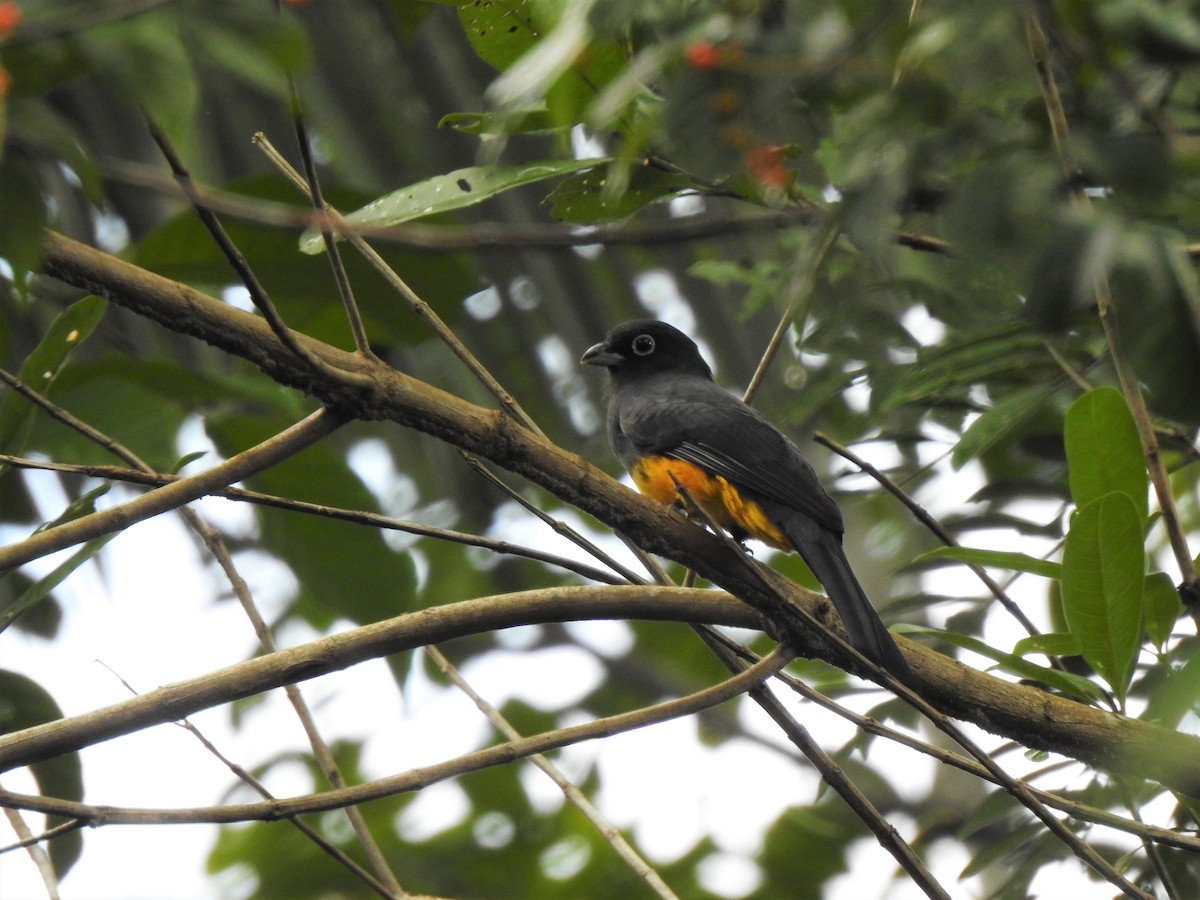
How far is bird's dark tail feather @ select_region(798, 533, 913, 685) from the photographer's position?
2463 millimetres

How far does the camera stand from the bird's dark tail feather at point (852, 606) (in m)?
2.46

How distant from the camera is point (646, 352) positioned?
496cm

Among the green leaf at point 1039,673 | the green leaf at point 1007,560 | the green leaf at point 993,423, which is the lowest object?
the green leaf at point 1039,673

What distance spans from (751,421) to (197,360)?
1635mm

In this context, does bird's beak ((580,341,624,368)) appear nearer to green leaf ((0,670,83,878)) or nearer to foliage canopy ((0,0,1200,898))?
foliage canopy ((0,0,1200,898))

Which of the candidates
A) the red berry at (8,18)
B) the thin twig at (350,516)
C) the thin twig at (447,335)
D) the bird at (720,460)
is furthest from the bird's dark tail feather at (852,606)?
the red berry at (8,18)

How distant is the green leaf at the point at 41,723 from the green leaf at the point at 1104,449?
6.60 feet

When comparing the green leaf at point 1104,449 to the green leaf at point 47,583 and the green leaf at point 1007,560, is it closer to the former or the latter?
the green leaf at point 1007,560

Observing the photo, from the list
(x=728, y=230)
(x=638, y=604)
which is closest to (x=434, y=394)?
(x=638, y=604)

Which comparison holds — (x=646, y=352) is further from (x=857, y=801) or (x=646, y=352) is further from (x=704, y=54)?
(x=704, y=54)

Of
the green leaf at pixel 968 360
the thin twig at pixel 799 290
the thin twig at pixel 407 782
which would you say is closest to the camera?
the thin twig at pixel 799 290

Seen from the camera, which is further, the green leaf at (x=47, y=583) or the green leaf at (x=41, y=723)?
the green leaf at (x=41, y=723)

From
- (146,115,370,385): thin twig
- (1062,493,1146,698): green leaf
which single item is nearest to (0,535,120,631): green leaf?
(146,115,370,385): thin twig

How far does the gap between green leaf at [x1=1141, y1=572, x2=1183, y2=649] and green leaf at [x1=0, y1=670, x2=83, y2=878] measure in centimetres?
211
